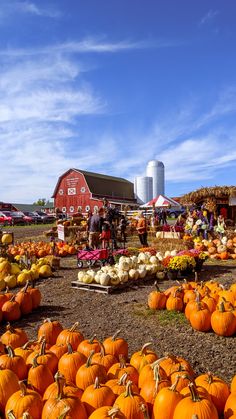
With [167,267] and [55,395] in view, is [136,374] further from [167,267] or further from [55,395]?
[167,267]

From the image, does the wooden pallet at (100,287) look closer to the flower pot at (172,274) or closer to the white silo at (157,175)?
the flower pot at (172,274)

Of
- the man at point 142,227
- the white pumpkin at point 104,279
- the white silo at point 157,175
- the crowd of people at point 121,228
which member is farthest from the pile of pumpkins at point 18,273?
the white silo at point 157,175

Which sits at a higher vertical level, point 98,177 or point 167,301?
point 98,177

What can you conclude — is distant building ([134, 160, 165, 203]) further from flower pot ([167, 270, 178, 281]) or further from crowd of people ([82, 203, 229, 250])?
flower pot ([167, 270, 178, 281])

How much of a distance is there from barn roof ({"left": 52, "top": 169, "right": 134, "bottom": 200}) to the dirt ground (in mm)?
41760

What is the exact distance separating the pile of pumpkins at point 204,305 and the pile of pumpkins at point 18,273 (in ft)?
12.7

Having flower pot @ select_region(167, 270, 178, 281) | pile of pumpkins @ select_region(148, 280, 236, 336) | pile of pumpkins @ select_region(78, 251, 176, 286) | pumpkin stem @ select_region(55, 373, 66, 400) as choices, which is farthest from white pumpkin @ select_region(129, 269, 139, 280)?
pumpkin stem @ select_region(55, 373, 66, 400)

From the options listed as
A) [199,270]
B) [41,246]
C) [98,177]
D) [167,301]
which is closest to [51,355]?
[167,301]

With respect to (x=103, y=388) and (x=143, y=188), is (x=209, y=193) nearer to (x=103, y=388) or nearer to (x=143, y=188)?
(x=103, y=388)

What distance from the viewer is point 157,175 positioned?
58625 mm

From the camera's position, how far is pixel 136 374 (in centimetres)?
302

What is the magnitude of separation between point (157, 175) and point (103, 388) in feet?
186

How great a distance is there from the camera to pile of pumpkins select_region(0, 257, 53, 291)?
8977 mm

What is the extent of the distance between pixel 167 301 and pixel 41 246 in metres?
9.01
